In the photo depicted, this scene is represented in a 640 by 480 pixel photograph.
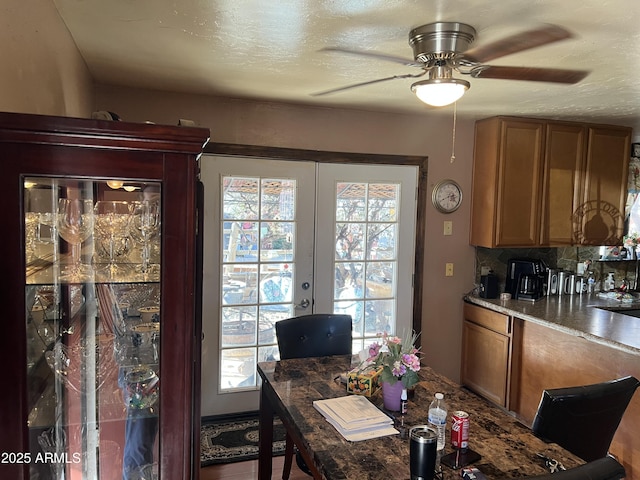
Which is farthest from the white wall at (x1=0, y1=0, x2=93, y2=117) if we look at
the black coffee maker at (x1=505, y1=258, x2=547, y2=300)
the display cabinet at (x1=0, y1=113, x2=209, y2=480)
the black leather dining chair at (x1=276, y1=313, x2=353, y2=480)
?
the black coffee maker at (x1=505, y1=258, x2=547, y2=300)

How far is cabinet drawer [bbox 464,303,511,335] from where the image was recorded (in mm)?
3543

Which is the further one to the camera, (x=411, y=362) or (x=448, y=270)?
(x=448, y=270)

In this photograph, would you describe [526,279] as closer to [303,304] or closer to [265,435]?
[303,304]

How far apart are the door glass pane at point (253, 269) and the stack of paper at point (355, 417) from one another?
61.8 inches

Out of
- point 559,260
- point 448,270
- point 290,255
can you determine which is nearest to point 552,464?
point 290,255

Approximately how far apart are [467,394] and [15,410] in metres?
1.72

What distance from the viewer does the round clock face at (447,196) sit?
3.79 m

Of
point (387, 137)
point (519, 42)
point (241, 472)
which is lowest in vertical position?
point (241, 472)

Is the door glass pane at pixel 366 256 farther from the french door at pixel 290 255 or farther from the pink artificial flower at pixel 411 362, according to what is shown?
the pink artificial flower at pixel 411 362

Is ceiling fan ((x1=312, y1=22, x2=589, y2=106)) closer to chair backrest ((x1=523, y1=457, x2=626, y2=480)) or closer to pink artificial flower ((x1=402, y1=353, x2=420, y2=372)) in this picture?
pink artificial flower ((x1=402, y1=353, x2=420, y2=372))

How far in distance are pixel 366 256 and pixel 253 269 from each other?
2.95 ft

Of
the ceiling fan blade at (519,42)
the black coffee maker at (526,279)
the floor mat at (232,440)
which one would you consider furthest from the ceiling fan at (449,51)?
the floor mat at (232,440)

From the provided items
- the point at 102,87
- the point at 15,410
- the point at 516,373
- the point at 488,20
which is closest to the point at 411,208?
the point at 516,373

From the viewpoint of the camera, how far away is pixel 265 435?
240cm
